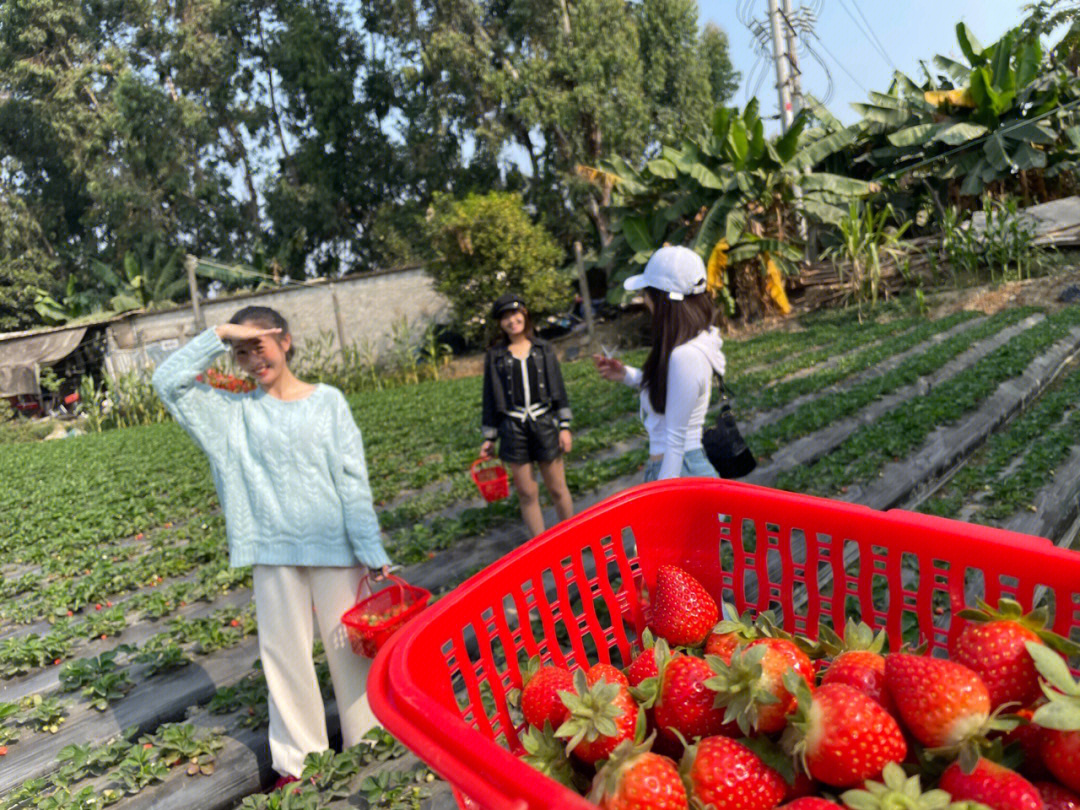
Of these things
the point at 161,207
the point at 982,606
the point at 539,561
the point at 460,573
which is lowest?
the point at 460,573

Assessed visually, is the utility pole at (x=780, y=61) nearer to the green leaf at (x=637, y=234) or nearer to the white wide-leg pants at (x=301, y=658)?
the green leaf at (x=637, y=234)

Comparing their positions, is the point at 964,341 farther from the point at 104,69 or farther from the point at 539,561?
the point at 104,69

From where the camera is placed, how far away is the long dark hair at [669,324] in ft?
11.5

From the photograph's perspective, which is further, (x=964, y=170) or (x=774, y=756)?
(x=964, y=170)

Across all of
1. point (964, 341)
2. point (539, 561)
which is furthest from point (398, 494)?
point (964, 341)

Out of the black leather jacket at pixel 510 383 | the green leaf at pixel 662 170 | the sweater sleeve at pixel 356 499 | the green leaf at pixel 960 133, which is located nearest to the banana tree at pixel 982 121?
the green leaf at pixel 960 133

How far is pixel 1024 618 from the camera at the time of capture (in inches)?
52.7

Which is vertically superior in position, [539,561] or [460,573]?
[539,561]

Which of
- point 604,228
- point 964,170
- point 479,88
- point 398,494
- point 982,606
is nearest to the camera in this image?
point 982,606

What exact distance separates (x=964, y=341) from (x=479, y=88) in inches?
754

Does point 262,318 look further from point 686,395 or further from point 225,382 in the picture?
point 686,395

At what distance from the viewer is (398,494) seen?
24.6 ft

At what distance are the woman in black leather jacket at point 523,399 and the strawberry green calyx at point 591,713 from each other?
3.51 metres

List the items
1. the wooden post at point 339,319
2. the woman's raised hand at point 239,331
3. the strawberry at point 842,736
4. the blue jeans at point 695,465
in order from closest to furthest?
the strawberry at point 842,736 < the woman's raised hand at point 239,331 < the blue jeans at point 695,465 < the wooden post at point 339,319
